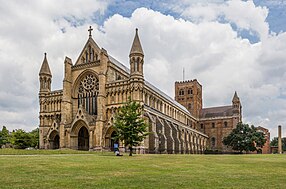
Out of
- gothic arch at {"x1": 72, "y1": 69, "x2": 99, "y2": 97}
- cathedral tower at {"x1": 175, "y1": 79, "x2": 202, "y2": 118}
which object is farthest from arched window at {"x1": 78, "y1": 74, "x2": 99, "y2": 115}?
cathedral tower at {"x1": 175, "y1": 79, "x2": 202, "y2": 118}

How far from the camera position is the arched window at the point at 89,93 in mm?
62844

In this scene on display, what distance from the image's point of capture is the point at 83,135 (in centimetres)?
6250

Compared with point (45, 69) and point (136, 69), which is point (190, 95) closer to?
point (45, 69)

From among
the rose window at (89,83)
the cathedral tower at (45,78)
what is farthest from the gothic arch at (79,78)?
the cathedral tower at (45,78)

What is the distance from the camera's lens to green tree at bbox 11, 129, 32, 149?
7606 centimetres

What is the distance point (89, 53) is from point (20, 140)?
28.8m

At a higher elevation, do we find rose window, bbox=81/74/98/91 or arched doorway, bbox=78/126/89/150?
rose window, bbox=81/74/98/91

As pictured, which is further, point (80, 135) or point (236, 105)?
point (236, 105)

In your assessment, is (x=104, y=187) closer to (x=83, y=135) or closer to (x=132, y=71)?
(x=132, y=71)

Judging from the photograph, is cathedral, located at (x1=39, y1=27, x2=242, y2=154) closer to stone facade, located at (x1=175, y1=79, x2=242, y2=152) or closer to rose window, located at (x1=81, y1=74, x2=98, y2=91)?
rose window, located at (x1=81, y1=74, x2=98, y2=91)

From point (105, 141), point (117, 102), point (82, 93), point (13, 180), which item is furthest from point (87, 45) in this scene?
point (13, 180)

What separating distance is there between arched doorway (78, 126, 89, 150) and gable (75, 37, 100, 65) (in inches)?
548

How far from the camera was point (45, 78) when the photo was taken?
68.8 m

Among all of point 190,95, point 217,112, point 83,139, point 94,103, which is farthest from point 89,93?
point 217,112
